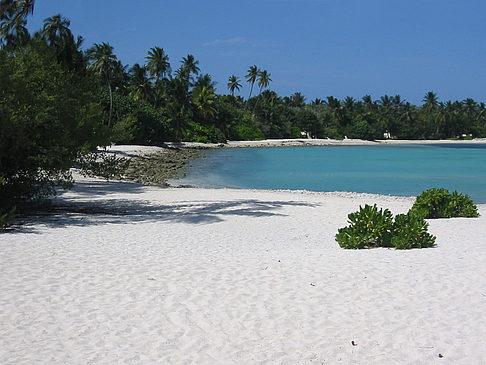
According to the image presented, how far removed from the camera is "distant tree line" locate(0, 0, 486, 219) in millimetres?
13219

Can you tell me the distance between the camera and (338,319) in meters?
5.92

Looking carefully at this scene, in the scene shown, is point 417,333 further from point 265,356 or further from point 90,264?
point 90,264

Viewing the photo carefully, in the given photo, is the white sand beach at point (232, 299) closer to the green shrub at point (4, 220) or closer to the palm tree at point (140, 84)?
the green shrub at point (4, 220)

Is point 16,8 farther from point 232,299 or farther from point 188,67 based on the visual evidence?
point 188,67

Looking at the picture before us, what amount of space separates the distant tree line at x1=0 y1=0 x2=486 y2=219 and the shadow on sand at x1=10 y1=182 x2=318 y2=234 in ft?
3.61

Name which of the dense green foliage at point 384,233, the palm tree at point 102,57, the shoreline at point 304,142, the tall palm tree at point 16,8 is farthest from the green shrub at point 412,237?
the shoreline at point 304,142

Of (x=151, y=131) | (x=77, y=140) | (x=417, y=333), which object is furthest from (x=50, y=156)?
(x=151, y=131)

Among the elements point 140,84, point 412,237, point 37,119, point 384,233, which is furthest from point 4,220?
point 140,84

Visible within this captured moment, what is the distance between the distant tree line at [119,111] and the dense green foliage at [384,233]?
8298 mm

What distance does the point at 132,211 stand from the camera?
55.1 feet

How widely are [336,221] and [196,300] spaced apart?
9.35 meters

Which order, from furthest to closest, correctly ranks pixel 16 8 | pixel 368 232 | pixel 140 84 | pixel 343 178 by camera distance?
pixel 140 84 → pixel 343 178 → pixel 16 8 → pixel 368 232

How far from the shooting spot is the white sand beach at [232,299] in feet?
16.6

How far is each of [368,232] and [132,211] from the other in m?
9.10
